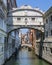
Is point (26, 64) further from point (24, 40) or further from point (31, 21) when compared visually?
point (24, 40)

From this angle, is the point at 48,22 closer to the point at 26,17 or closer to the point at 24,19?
the point at 26,17

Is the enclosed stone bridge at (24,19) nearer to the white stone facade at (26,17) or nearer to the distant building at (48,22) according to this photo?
the white stone facade at (26,17)

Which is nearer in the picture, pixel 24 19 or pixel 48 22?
pixel 48 22

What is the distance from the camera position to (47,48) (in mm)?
23422

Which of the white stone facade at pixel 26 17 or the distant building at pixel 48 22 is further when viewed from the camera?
the white stone facade at pixel 26 17

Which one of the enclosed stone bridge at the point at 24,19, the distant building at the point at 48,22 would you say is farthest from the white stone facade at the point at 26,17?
the distant building at the point at 48,22

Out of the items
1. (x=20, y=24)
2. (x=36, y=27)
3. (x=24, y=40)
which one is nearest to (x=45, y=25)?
(x=36, y=27)

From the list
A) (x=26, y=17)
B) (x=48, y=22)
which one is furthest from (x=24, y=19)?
(x=48, y=22)

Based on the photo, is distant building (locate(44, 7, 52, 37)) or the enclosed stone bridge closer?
Answer: distant building (locate(44, 7, 52, 37))

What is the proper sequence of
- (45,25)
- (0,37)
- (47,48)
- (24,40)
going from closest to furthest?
(0,37), (47,48), (45,25), (24,40)

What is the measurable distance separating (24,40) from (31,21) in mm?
86179

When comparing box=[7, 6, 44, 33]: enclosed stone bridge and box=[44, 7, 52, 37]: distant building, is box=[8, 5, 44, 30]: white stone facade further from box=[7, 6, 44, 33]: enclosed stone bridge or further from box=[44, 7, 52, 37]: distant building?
box=[44, 7, 52, 37]: distant building

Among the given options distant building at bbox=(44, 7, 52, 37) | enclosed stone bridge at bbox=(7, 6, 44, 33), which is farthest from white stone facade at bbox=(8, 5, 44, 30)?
distant building at bbox=(44, 7, 52, 37)

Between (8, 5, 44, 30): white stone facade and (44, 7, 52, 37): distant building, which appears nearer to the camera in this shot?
(44, 7, 52, 37): distant building
